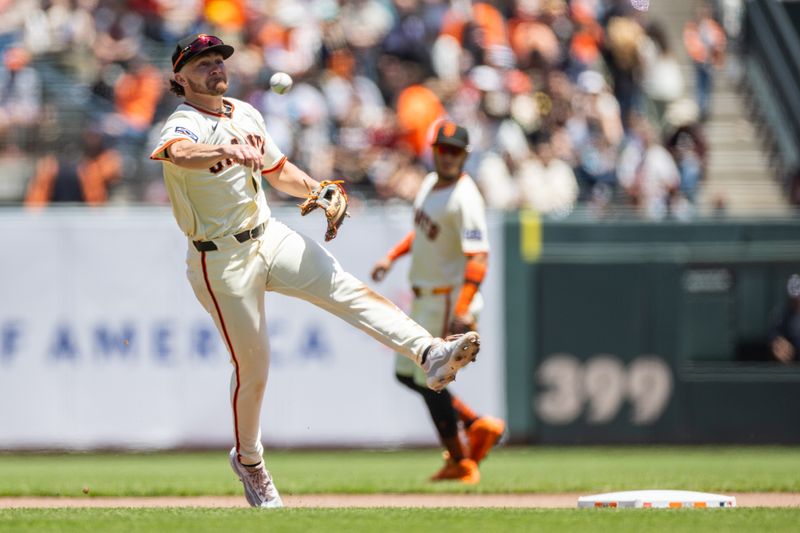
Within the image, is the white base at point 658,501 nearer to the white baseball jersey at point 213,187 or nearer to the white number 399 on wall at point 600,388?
the white baseball jersey at point 213,187

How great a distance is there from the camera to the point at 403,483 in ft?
32.5

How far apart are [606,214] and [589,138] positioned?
74.0 inches

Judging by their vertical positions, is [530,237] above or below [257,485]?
above

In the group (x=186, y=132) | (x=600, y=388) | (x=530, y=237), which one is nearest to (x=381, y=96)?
(x=530, y=237)

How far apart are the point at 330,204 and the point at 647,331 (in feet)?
21.8

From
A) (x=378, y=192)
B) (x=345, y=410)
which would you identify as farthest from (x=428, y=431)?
(x=378, y=192)

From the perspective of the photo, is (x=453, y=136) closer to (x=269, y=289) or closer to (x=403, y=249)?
(x=403, y=249)

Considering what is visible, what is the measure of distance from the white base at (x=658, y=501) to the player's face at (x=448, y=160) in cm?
289

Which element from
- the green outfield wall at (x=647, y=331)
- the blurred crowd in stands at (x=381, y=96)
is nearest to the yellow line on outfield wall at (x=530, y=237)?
the green outfield wall at (x=647, y=331)

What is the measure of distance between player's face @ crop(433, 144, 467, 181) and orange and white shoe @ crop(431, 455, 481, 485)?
6.36ft

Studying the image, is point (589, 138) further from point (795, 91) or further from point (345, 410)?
point (345, 410)

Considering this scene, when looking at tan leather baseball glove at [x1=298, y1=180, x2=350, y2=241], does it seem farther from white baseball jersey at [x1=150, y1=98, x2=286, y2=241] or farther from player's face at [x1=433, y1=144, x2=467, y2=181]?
player's face at [x1=433, y1=144, x2=467, y2=181]

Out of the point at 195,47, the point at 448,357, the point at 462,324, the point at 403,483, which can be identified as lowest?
the point at 403,483

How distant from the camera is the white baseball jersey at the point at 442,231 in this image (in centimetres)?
1000
